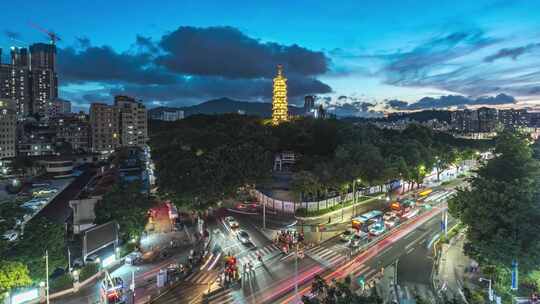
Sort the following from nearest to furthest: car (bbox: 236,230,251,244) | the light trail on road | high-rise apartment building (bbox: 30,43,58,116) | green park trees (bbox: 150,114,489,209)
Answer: the light trail on road
car (bbox: 236,230,251,244)
green park trees (bbox: 150,114,489,209)
high-rise apartment building (bbox: 30,43,58,116)

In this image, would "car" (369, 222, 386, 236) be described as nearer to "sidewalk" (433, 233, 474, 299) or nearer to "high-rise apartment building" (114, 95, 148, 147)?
"sidewalk" (433, 233, 474, 299)

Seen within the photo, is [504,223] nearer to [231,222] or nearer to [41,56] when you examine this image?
[231,222]

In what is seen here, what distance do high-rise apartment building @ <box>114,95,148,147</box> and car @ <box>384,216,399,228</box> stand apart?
293ft

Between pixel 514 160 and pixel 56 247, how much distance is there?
122ft

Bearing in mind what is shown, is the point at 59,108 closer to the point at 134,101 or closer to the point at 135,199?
the point at 134,101

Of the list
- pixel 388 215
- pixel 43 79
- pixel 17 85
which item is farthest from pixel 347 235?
pixel 43 79

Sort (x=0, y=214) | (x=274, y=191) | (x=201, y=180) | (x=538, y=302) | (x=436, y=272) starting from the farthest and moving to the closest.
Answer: (x=274, y=191) → (x=201, y=180) → (x=436, y=272) → (x=0, y=214) → (x=538, y=302)

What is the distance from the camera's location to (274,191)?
45.4 metres

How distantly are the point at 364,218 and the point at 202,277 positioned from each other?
19032 millimetres

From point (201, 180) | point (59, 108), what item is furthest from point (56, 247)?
point (59, 108)

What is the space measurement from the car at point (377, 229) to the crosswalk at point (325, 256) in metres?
5.94

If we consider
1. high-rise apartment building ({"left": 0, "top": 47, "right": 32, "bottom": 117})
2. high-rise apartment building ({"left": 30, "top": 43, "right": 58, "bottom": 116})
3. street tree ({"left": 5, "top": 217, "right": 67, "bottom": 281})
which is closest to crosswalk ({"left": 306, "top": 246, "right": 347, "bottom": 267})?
street tree ({"left": 5, "top": 217, "right": 67, "bottom": 281})

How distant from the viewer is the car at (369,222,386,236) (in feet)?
102

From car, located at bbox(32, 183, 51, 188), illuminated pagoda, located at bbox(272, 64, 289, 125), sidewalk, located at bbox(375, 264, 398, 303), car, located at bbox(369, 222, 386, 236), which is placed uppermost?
illuminated pagoda, located at bbox(272, 64, 289, 125)
